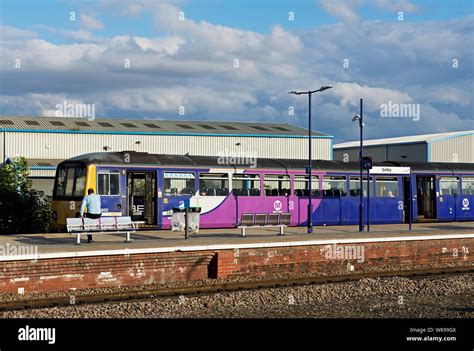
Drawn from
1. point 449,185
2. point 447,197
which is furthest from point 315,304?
point 449,185

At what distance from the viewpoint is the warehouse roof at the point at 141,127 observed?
152ft

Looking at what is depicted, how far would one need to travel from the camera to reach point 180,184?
2481 centimetres

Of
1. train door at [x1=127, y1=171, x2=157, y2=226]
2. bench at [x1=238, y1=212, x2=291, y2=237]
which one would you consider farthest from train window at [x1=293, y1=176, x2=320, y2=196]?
train door at [x1=127, y1=171, x2=157, y2=226]

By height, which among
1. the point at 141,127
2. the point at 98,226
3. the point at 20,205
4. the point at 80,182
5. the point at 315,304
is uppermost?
the point at 141,127

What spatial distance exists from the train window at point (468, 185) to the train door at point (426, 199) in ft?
6.12

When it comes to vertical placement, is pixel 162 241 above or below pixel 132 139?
below

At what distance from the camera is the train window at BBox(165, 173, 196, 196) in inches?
966

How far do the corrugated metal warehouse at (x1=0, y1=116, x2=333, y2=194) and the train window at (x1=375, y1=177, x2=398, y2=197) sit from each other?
20126 millimetres

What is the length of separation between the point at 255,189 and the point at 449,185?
1009cm

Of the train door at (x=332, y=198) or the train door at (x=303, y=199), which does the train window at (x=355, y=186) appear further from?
the train door at (x=303, y=199)

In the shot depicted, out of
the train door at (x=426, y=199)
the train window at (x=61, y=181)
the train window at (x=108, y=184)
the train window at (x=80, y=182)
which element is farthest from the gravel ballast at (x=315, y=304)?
the train door at (x=426, y=199)

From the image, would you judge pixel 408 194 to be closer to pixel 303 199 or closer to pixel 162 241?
pixel 303 199
